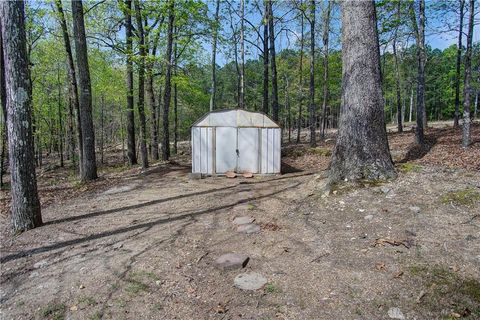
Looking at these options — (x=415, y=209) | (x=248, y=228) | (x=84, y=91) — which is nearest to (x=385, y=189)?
(x=415, y=209)

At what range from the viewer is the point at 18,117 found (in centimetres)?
513

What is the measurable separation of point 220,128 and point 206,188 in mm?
2439

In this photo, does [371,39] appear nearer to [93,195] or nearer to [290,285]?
[290,285]

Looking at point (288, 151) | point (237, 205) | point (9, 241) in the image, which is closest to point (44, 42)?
point (288, 151)

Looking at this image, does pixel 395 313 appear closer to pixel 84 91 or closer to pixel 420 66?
pixel 84 91

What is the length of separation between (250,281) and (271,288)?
0.27 metres

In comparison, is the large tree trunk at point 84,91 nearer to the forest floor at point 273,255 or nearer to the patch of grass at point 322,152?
the forest floor at point 273,255

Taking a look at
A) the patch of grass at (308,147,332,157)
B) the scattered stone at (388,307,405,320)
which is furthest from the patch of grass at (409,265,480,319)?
the patch of grass at (308,147,332,157)

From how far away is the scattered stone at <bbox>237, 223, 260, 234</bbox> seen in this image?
4639 millimetres

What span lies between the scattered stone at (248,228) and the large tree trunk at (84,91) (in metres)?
6.81

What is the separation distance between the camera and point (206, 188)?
794 centimetres

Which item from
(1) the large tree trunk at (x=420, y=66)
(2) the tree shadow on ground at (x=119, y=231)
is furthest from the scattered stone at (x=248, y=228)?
(1) the large tree trunk at (x=420, y=66)

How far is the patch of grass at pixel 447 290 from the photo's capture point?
257 cm

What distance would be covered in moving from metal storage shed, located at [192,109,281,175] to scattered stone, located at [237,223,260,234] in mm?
4864
